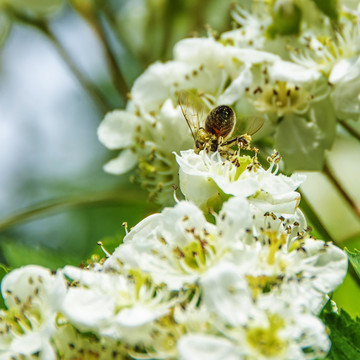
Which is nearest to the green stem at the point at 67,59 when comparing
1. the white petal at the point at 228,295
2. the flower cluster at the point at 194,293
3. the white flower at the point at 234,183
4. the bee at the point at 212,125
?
the bee at the point at 212,125

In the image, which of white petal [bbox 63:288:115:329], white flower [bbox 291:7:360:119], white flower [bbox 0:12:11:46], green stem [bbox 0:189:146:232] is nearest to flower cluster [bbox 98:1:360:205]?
white flower [bbox 291:7:360:119]

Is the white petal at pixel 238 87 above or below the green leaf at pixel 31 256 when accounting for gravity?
above

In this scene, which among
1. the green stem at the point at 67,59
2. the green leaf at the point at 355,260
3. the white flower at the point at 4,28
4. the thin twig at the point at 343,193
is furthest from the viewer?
the white flower at the point at 4,28

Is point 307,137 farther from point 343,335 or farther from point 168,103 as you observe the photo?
point 343,335

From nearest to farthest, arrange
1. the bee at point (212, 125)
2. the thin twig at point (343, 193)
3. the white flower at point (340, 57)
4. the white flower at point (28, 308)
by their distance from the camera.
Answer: the white flower at point (28, 308), the bee at point (212, 125), the white flower at point (340, 57), the thin twig at point (343, 193)

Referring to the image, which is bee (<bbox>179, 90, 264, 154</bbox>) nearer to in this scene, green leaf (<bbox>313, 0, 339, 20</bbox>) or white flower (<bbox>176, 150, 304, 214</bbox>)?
white flower (<bbox>176, 150, 304, 214</bbox>)

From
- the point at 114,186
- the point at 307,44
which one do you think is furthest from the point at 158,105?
the point at 114,186

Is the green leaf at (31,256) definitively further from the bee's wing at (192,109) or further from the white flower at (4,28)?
the white flower at (4,28)
